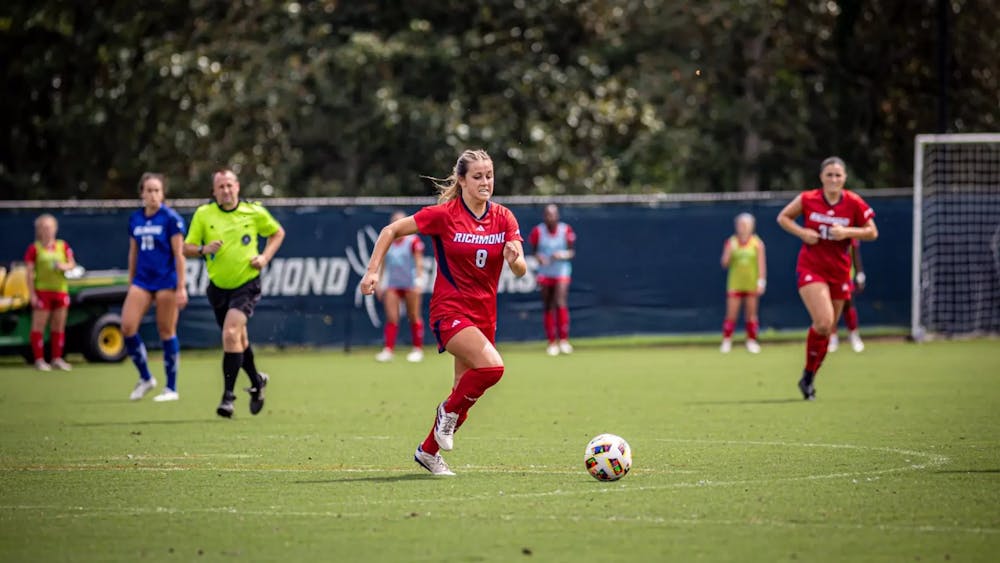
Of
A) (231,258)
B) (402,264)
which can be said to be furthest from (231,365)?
(402,264)

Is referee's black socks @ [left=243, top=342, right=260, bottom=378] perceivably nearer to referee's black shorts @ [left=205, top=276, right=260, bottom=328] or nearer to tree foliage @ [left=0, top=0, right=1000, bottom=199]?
referee's black shorts @ [left=205, top=276, right=260, bottom=328]

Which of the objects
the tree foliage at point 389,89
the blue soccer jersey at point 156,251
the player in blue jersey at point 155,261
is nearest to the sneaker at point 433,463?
the player in blue jersey at point 155,261

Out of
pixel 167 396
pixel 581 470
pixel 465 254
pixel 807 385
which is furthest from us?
pixel 167 396

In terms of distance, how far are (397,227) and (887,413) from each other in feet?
19.1

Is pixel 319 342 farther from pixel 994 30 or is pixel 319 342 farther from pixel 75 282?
pixel 994 30

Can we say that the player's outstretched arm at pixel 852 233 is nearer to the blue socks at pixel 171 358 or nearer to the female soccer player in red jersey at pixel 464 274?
the female soccer player in red jersey at pixel 464 274

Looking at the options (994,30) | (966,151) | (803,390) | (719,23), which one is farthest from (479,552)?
(719,23)

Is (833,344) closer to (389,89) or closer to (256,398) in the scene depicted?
(389,89)

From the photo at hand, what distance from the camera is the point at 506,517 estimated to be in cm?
754

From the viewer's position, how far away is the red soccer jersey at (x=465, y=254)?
A: 932 cm

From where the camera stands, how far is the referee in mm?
13258

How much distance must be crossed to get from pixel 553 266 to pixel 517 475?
45.5 ft

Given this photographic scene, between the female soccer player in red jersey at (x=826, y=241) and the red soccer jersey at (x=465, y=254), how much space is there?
551cm

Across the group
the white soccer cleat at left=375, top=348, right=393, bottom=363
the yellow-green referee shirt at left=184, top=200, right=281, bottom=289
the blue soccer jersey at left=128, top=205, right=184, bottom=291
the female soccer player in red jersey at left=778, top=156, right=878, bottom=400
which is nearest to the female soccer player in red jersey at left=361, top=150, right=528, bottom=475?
the yellow-green referee shirt at left=184, top=200, right=281, bottom=289
